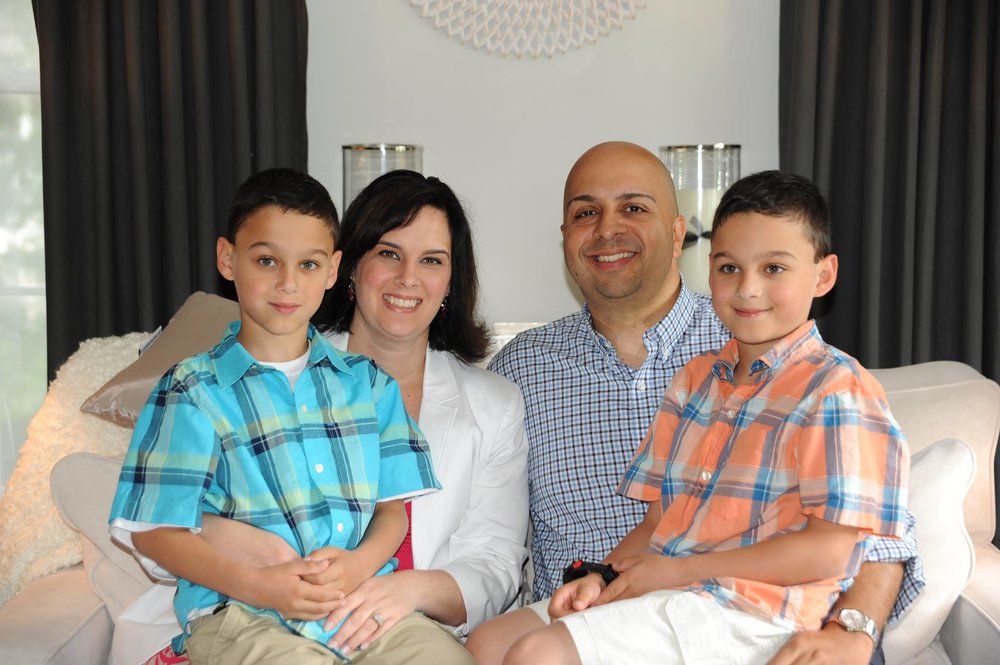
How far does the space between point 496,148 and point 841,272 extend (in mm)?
1229

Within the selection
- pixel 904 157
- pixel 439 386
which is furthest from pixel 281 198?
pixel 904 157

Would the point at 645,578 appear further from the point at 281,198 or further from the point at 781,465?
the point at 281,198

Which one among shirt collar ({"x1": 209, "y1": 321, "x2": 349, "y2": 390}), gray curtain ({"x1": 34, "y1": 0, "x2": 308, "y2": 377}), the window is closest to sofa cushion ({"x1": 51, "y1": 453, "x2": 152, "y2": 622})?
shirt collar ({"x1": 209, "y1": 321, "x2": 349, "y2": 390})

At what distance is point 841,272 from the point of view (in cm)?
330

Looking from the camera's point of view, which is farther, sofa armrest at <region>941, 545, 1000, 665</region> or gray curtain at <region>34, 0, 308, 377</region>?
gray curtain at <region>34, 0, 308, 377</region>

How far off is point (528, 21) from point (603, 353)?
60.2 inches

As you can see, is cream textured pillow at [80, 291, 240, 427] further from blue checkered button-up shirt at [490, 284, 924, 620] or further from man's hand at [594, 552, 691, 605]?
man's hand at [594, 552, 691, 605]

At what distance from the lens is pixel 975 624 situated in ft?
6.17

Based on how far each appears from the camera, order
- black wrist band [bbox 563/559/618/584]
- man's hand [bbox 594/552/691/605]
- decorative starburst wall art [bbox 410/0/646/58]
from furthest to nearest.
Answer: decorative starburst wall art [bbox 410/0/646/58] < black wrist band [bbox 563/559/618/584] < man's hand [bbox 594/552/691/605]

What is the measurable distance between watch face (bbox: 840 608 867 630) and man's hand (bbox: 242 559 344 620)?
0.81 m

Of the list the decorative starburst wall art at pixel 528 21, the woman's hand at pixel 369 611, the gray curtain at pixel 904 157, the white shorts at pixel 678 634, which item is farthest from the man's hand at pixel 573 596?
the decorative starburst wall art at pixel 528 21

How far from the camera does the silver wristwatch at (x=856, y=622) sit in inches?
61.8

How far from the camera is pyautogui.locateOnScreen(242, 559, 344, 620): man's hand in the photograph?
157 cm

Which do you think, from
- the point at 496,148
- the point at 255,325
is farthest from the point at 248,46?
the point at 255,325
